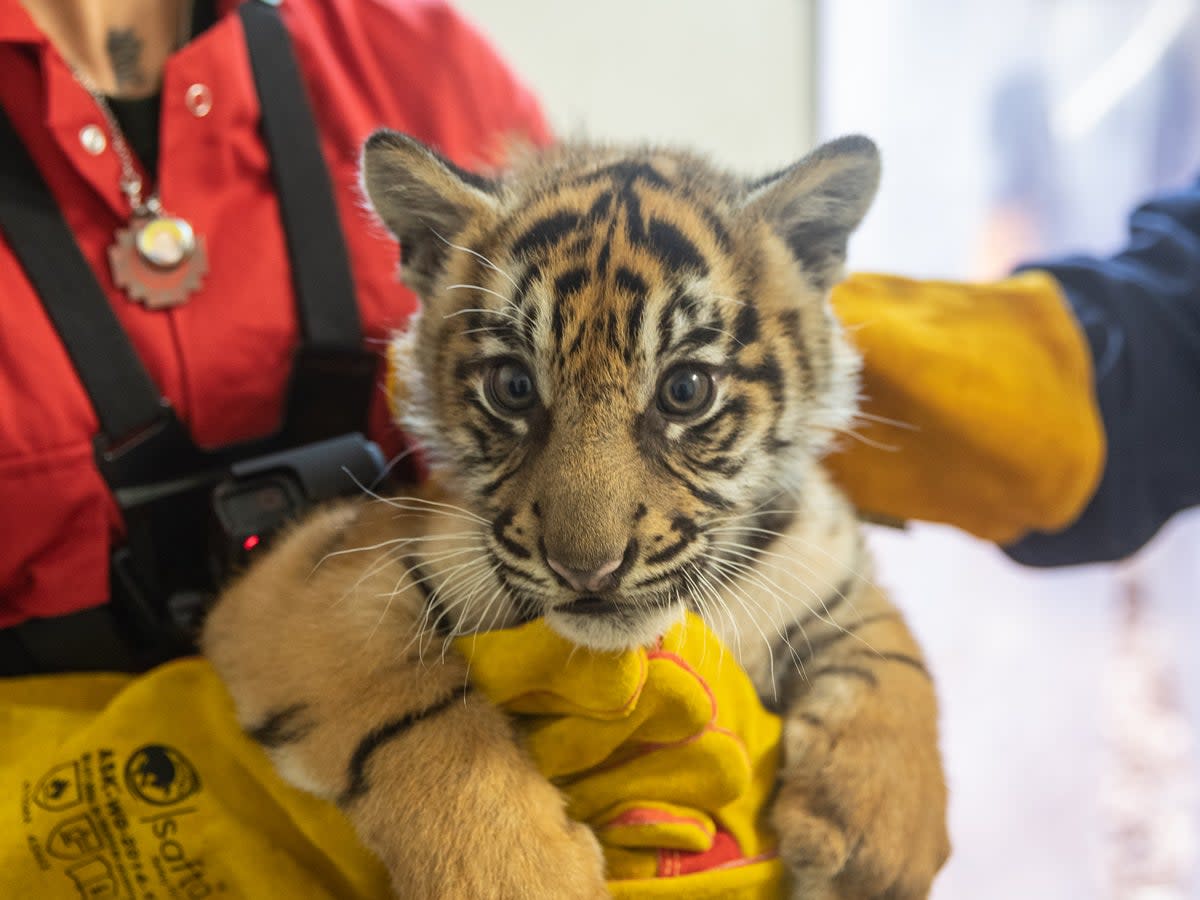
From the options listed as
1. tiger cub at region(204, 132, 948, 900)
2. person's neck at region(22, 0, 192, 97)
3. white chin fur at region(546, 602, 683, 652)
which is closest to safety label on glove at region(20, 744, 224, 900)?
tiger cub at region(204, 132, 948, 900)

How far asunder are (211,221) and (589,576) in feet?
2.20

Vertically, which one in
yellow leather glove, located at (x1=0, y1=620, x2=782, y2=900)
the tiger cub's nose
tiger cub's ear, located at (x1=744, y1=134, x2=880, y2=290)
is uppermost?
tiger cub's ear, located at (x1=744, y1=134, x2=880, y2=290)

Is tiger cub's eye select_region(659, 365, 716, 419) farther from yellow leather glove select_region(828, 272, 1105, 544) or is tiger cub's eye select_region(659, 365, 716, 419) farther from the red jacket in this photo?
the red jacket

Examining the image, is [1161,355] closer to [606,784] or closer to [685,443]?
[685,443]

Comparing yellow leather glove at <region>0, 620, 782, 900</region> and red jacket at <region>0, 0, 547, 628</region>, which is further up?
red jacket at <region>0, 0, 547, 628</region>

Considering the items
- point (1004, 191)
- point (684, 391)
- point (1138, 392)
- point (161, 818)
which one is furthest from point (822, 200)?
point (1004, 191)

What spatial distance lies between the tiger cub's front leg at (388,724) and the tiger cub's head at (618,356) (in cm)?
8

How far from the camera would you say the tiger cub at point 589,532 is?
2.24ft

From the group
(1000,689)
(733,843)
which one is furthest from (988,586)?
(733,843)

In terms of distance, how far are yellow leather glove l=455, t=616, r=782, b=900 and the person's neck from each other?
797 millimetres

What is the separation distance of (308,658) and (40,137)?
656 mm

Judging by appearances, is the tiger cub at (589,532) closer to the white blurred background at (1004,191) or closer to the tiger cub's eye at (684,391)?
the tiger cub's eye at (684,391)

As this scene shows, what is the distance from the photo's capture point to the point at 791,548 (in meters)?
0.88

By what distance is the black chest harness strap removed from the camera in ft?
2.89
